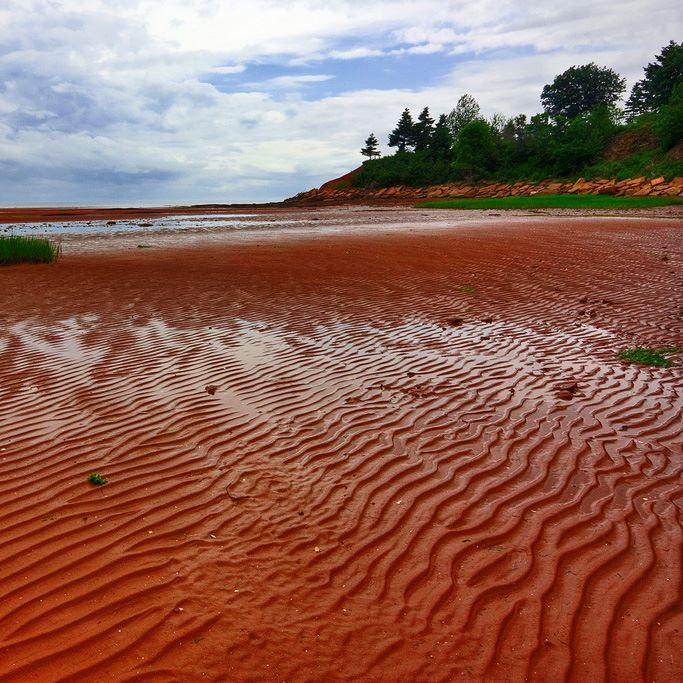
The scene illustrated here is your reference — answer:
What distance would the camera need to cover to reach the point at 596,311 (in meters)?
11.2

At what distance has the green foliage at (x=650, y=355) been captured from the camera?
7766mm

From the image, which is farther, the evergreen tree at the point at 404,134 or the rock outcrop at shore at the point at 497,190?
the evergreen tree at the point at 404,134

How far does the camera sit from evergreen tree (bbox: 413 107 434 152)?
349 ft

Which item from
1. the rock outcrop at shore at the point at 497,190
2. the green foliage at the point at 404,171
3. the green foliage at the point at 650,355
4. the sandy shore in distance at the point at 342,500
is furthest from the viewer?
the green foliage at the point at 404,171

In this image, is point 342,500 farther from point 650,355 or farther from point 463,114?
point 463,114

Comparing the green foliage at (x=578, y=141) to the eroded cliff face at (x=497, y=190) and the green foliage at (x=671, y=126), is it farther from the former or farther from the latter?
the green foliage at (x=671, y=126)

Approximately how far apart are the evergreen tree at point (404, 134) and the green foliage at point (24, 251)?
9850 cm

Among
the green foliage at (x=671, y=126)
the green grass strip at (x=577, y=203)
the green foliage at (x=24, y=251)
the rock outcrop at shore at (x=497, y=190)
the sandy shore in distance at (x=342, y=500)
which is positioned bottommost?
the sandy shore in distance at (x=342, y=500)

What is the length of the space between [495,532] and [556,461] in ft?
4.50

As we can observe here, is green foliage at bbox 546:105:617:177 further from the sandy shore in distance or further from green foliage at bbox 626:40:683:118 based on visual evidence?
the sandy shore in distance

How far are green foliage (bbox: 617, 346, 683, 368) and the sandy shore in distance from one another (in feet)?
0.87

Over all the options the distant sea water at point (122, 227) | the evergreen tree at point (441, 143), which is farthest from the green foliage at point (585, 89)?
the distant sea water at point (122, 227)

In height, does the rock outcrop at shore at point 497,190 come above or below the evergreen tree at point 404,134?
below

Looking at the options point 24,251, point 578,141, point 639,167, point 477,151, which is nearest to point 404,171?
point 477,151
